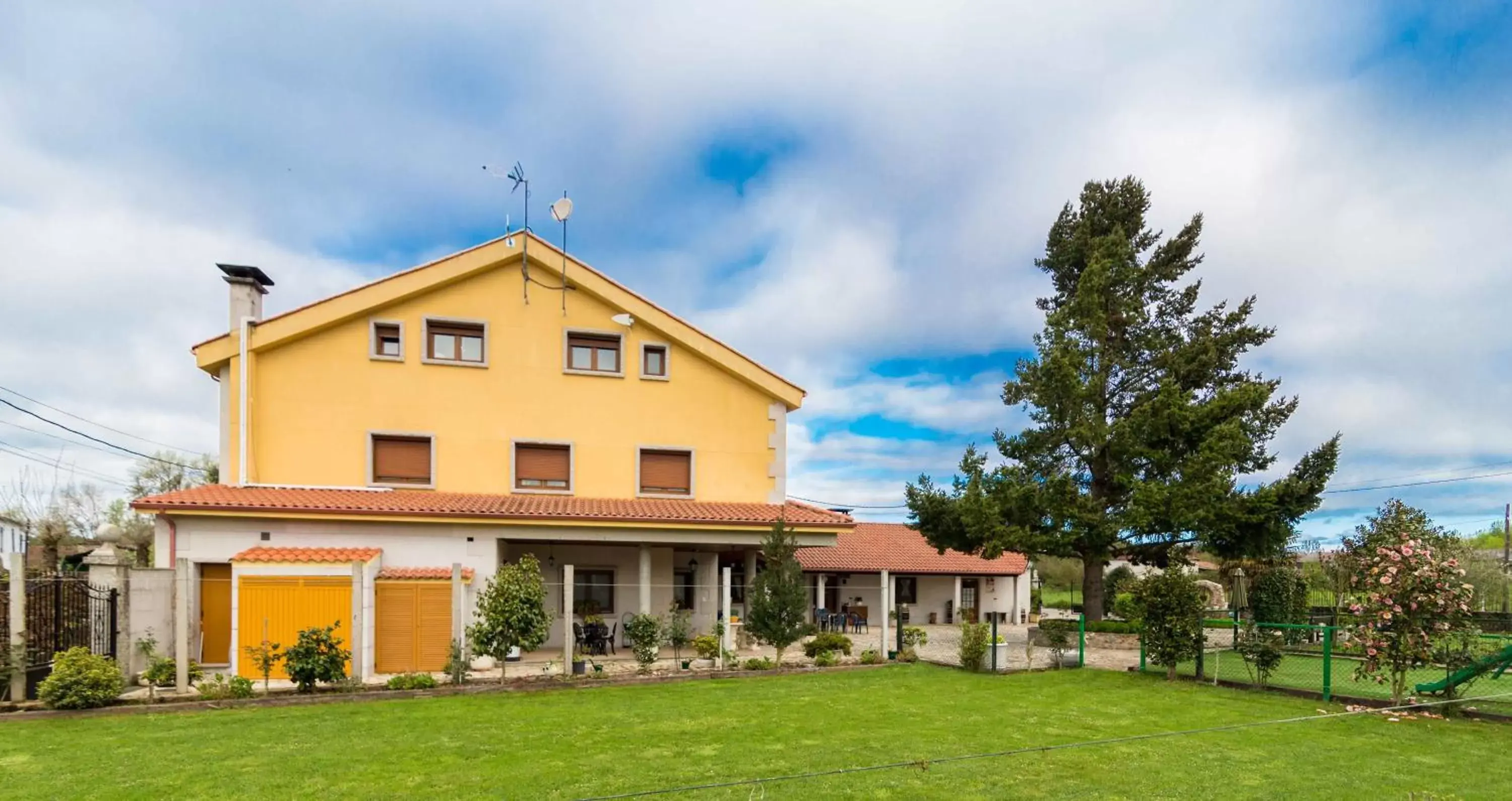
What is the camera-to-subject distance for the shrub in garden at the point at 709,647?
16.7m

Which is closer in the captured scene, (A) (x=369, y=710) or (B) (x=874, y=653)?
(A) (x=369, y=710)

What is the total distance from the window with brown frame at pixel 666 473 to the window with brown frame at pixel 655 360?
210 cm

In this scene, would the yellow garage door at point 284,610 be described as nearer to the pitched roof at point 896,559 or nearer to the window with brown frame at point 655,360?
the window with brown frame at point 655,360

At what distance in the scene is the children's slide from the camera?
1209cm

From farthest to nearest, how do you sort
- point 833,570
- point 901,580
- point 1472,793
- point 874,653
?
point 901,580, point 833,570, point 874,653, point 1472,793

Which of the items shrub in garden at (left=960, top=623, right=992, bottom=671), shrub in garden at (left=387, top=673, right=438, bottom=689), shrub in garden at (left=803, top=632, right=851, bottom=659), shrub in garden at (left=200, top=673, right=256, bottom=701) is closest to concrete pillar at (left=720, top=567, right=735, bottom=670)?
shrub in garden at (left=803, top=632, right=851, bottom=659)

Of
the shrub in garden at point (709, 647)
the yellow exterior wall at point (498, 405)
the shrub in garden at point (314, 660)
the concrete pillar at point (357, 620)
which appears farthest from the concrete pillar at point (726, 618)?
the shrub in garden at point (314, 660)

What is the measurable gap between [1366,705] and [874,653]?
9.18 m

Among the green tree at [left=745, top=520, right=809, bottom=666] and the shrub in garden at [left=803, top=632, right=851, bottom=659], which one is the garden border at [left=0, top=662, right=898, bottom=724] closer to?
the green tree at [left=745, top=520, right=809, bottom=666]

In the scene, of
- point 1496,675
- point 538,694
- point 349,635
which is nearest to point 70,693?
point 349,635

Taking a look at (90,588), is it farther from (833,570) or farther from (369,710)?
(833,570)

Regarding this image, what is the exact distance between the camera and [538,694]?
13234 mm

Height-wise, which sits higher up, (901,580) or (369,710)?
(369,710)

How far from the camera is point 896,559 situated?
103 ft
